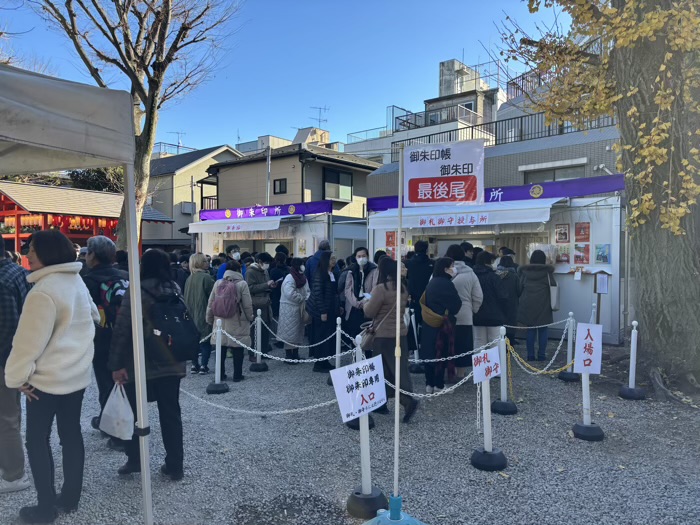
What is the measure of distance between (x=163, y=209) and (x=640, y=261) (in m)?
27.4

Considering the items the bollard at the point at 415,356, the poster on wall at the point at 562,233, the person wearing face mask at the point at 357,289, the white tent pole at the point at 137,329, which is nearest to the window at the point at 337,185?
the poster on wall at the point at 562,233

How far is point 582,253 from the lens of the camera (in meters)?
9.59

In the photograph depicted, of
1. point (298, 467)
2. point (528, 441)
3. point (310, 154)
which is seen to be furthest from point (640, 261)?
point (310, 154)

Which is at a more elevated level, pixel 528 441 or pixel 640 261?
pixel 640 261

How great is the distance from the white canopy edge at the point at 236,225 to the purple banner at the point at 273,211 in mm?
213

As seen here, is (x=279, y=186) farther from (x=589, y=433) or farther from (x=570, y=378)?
(x=589, y=433)

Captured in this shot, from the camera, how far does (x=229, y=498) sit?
3.62 meters

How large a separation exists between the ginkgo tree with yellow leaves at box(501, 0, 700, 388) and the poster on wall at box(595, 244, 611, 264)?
258 centimetres

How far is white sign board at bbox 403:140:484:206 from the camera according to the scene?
12.6ft

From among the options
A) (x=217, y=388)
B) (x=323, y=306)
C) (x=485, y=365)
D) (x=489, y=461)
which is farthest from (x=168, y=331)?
(x=323, y=306)

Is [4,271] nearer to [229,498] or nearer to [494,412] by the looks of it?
[229,498]

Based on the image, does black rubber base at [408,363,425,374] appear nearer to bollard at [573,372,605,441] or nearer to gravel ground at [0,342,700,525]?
gravel ground at [0,342,700,525]

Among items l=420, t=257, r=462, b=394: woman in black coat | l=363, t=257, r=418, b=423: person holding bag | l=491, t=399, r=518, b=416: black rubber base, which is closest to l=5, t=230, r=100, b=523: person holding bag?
l=363, t=257, r=418, b=423: person holding bag

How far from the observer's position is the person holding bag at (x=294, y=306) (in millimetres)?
7598
